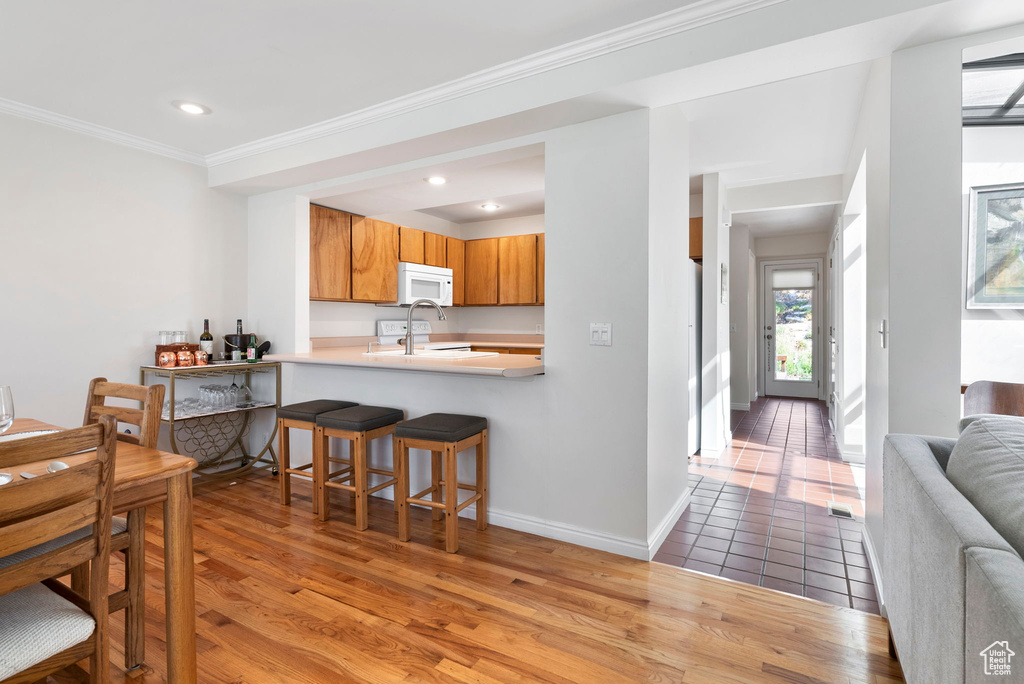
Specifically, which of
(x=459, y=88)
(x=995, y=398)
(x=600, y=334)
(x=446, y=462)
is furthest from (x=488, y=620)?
(x=459, y=88)

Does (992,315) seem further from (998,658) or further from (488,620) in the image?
(488,620)

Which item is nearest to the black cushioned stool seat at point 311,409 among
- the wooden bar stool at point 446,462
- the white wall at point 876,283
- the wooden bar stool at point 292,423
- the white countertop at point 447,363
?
the wooden bar stool at point 292,423

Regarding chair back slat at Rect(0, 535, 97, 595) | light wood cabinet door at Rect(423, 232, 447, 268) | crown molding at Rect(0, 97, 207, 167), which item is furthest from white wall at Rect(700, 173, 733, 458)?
chair back slat at Rect(0, 535, 97, 595)

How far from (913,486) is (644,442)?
1259 millimetres

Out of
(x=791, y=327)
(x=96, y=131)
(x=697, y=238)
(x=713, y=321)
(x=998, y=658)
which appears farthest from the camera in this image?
(x=791, y=327)

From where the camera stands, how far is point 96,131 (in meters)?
3.20

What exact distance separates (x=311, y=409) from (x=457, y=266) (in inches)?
121

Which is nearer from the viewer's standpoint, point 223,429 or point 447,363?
point 447,363

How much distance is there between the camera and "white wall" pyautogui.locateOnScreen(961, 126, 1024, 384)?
2.65 metres

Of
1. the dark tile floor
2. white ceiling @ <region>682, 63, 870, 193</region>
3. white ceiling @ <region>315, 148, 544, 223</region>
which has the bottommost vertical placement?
the dark tile floor

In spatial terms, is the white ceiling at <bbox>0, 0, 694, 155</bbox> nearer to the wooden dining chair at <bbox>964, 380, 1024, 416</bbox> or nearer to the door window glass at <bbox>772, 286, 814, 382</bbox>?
the wooden dining chair at <bbox>964, 380, 1024, 416</bbox>

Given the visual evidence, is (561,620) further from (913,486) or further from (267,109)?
(267,109)

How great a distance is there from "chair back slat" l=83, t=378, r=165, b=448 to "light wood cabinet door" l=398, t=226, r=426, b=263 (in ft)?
10.2

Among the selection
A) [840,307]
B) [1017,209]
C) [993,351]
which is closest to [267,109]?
[1017,209]
